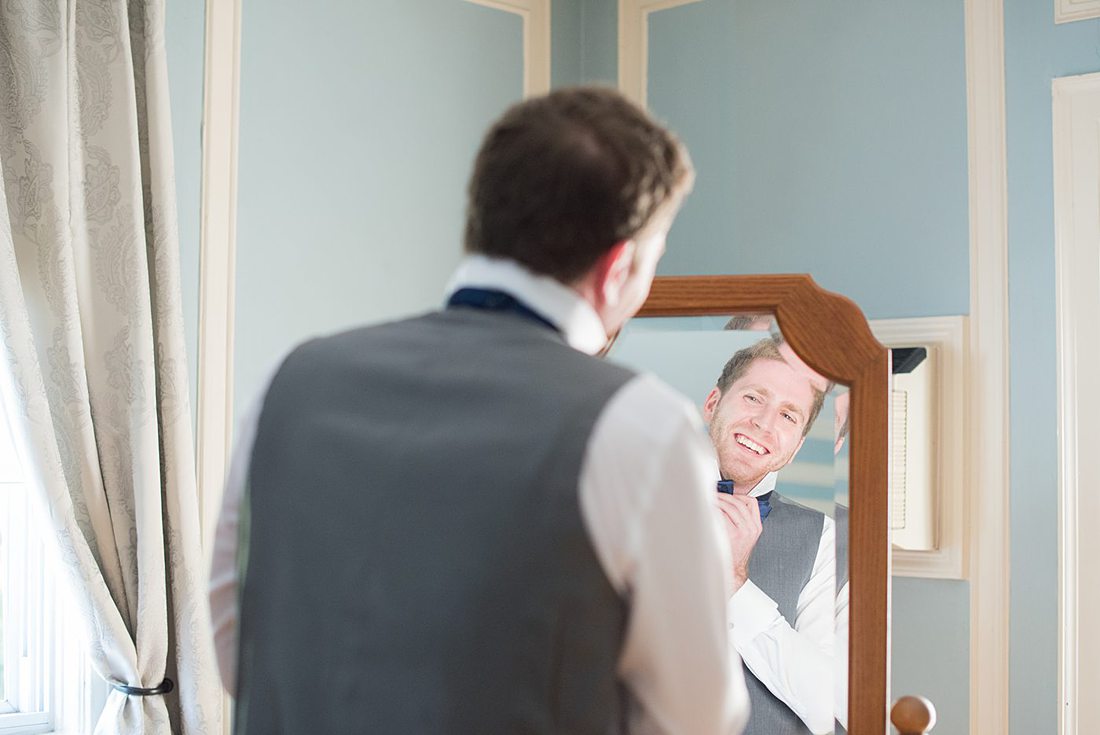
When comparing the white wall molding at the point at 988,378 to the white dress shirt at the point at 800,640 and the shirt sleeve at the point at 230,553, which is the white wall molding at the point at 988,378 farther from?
the shirt sleeve at the point at 230,553

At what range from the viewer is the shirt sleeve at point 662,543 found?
2.77 feet

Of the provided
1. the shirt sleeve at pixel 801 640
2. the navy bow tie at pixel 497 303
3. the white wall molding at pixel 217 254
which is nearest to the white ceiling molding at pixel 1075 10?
the shirt sleeve at pixel 801 640

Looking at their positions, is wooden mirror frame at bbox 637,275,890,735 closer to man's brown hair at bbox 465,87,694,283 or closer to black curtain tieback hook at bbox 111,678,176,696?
man's brown hair at bbox 465,87,694,283

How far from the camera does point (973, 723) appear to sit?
2.77m

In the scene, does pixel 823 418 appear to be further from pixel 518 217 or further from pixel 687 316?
pixel 518 217

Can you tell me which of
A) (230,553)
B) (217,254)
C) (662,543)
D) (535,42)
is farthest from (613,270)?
(535,42)

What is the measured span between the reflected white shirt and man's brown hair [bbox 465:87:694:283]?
0.83 m

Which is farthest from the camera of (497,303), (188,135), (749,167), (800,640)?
(749,167)

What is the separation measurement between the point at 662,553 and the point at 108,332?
1675 millimetres

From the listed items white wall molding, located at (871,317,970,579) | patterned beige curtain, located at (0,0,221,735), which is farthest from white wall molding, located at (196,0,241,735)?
white wall molding, located at (871,317,970,579)

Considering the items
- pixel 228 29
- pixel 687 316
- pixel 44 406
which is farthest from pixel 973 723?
pixel 228 29

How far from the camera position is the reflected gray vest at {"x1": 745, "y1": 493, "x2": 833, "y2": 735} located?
1.69 m

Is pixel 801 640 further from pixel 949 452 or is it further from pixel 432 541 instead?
pixel 949 452

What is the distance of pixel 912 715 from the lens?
1318mm
